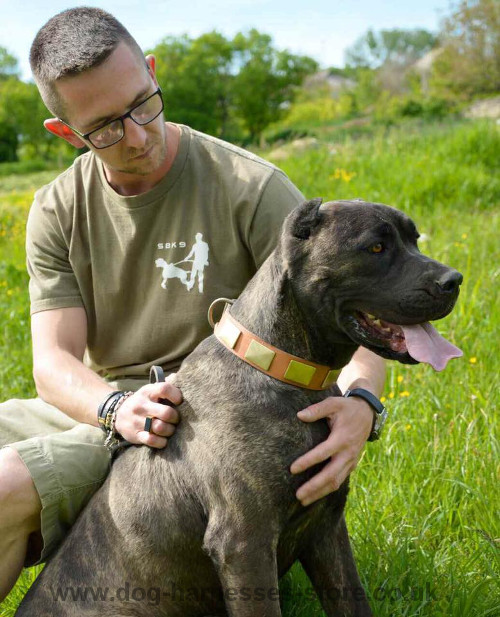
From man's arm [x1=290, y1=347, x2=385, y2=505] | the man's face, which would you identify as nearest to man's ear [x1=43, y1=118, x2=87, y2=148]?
the man's face

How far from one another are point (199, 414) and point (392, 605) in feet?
3.18

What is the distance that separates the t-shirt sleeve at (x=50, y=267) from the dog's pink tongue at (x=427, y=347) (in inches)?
55.6

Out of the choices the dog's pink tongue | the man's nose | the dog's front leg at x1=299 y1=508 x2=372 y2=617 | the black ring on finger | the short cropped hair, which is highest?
the short cropped hair

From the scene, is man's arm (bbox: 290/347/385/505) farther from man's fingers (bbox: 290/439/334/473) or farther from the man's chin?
the man's chin

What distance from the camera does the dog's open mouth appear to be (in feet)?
6.48

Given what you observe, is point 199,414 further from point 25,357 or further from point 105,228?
point 25,357

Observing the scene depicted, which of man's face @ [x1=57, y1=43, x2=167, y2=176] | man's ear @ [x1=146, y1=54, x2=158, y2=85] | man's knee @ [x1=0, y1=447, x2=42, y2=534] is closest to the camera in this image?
man's knee @ [x1=0, y1=447, x2=42, y2=534]

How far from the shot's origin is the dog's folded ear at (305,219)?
2057 mm

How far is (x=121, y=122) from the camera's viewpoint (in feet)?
8.49

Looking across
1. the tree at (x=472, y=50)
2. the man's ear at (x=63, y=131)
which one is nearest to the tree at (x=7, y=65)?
the tree at (x=472, y=50)

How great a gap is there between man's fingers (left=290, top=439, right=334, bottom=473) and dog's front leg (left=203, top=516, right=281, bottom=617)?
0.61 feet

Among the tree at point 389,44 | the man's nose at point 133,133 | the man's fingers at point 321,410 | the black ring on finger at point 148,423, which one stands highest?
the man's nose at point 133,133

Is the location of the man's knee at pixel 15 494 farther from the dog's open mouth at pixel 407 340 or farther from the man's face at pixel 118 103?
the dog's open mouth at pixel 407 340

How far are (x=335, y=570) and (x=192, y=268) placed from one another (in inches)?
45.8
